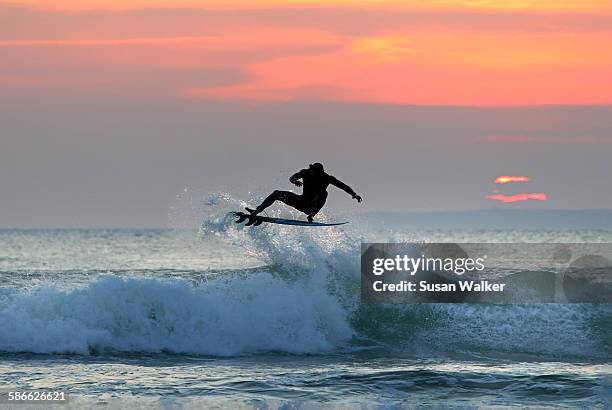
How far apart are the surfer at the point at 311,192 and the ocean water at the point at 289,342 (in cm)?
334

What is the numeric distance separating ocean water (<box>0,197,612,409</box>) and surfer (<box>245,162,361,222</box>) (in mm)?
3338

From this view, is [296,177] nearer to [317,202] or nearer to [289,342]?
[317,202]

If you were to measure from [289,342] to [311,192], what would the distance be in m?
5.96

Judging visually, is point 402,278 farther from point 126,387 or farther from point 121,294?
point 126,387

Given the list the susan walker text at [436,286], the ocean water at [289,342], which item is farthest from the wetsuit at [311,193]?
the susan walker text at [436,286]

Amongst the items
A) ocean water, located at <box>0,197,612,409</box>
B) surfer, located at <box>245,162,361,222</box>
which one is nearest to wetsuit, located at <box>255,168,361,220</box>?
surfer, located at <box>245,162,361,222</box>

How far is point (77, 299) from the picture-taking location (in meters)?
21.8

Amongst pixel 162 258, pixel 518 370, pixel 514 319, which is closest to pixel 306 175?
pixel 518 370

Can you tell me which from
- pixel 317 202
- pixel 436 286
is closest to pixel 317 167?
pixel 317 202

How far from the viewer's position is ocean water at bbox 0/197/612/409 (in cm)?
1561

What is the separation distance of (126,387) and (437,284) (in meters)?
14.1

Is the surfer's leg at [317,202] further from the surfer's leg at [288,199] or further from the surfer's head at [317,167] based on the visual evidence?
the surfer's head at [317,167]

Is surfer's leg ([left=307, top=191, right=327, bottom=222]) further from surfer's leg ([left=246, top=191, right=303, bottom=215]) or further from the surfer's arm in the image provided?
the surfer's arm

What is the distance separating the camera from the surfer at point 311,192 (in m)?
16.1
